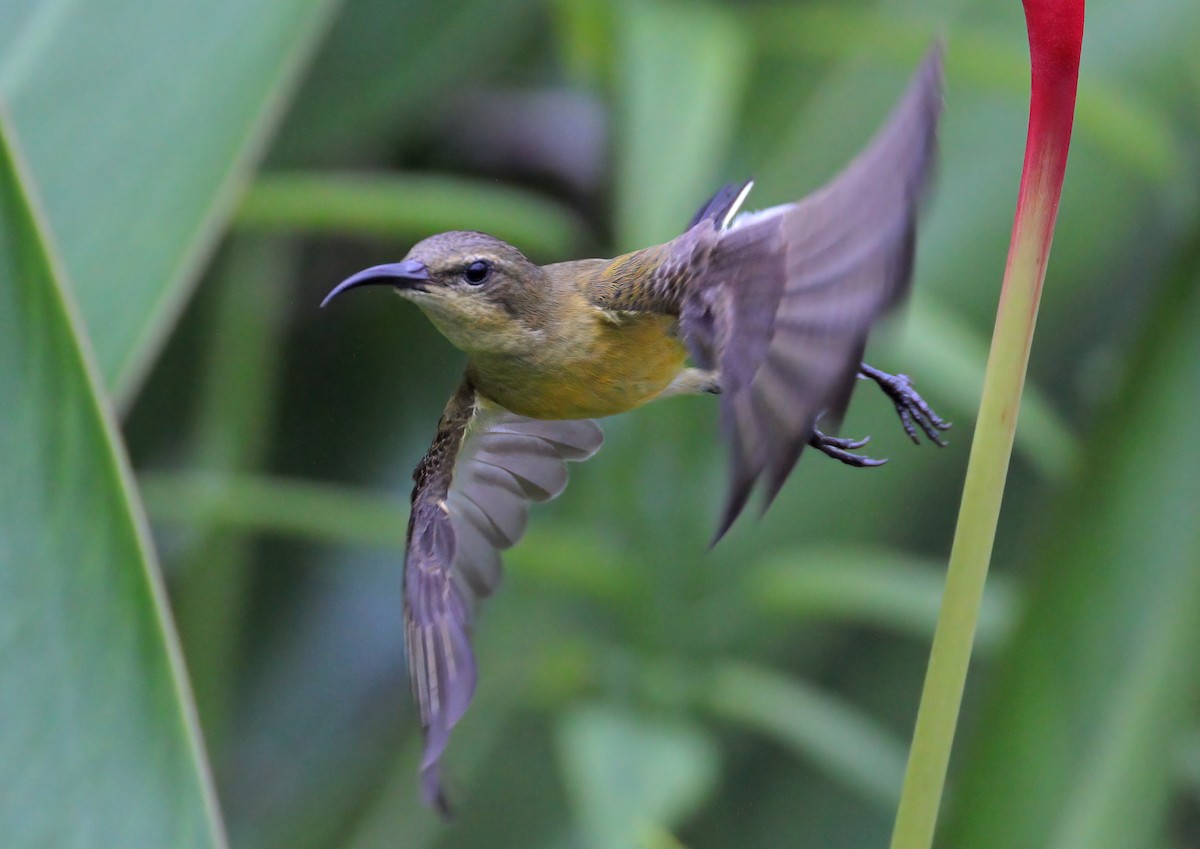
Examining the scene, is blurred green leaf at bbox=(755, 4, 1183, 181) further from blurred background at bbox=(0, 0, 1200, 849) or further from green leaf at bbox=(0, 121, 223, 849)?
green leaf at bbox=(0, 121, 223, 849)

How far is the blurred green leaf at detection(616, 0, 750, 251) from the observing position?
30.3 inches

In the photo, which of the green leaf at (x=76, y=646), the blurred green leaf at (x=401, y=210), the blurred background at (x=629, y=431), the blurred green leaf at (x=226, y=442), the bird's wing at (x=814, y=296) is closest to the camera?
the bird's wing at (x=814, y=296)

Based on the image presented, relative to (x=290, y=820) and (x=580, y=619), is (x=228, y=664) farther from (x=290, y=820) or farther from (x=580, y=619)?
(x=580, y=619)

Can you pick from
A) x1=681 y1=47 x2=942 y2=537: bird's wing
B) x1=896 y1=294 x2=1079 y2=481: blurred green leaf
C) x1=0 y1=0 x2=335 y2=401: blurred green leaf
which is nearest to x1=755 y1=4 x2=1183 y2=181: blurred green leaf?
x1=896 y1=294 x2=1079 y2=481: blurred green leaf

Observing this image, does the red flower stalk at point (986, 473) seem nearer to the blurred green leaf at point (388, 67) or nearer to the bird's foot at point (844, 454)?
the bird's foot at point (844, 454)

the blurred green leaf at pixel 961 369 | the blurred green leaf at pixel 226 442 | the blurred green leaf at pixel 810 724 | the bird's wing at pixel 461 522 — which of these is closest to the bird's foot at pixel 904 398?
the bird's wing at pixel 461 522

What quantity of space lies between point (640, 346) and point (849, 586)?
0.43 metres

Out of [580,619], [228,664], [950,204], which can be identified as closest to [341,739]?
[228,664]

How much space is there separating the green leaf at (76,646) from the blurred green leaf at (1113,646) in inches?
16.2

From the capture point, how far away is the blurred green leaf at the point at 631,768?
802mm

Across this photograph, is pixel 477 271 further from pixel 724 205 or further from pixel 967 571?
pixel 967 571

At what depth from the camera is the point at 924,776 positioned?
312mm

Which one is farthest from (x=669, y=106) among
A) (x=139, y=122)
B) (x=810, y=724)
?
(x=810, y=724)

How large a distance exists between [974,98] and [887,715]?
1.83 ft
